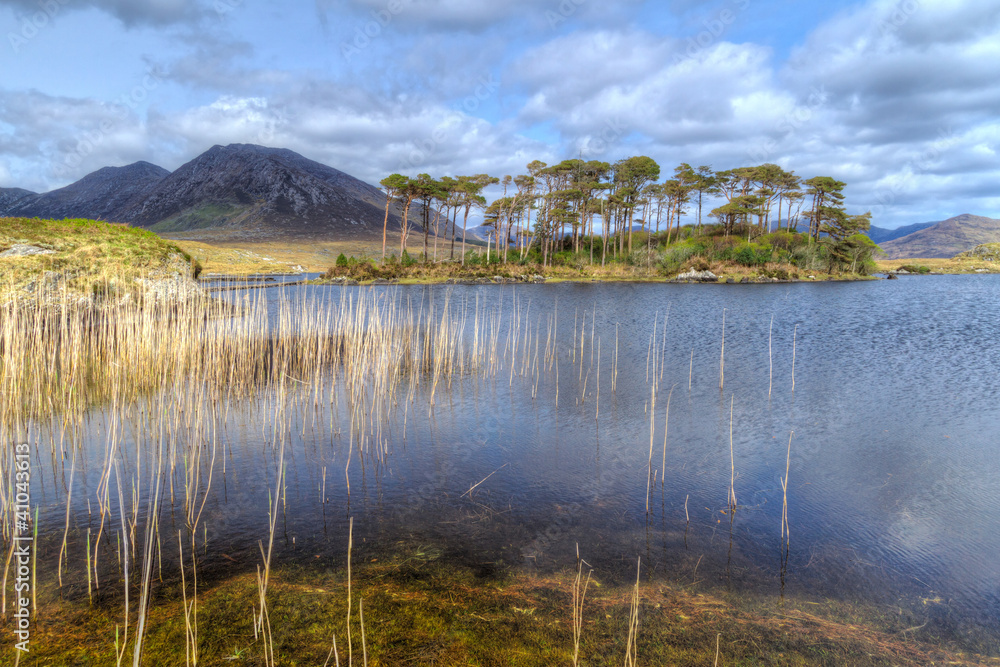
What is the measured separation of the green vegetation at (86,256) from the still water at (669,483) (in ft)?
29.5

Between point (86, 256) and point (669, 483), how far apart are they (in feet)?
59.5

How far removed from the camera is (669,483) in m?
6.18

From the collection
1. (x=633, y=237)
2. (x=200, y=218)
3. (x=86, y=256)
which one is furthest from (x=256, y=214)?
(x=86, y=256)

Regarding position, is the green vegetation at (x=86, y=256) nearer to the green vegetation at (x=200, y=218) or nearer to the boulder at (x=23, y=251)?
the boulder at (x=23, y=251)

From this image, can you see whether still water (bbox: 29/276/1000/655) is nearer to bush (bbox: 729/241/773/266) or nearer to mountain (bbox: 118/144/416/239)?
bush (bbox: 729/241/773/266)

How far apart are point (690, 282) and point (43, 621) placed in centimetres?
4780

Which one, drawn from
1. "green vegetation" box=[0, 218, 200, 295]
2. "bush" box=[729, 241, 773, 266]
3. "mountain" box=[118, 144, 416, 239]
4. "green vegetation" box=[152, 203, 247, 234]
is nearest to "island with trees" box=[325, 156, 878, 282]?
"bush" box=[729, 241, 773, 266]

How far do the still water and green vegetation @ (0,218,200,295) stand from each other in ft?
29.5

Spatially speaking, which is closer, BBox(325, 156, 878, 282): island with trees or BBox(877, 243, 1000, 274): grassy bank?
BBox(325, 156, 878, 282): island with trees

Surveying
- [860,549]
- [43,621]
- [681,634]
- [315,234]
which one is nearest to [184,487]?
[43,621]

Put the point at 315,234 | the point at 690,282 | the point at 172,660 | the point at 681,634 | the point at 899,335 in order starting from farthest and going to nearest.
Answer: the point at 315,234 < the point at 690,282 < the point at 899,335 < the point at 681,634 < the point at 172,660

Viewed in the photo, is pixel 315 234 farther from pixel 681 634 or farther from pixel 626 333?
pixel 681 634

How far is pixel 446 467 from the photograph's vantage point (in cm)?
669

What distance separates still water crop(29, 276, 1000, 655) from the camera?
14.9 ft
